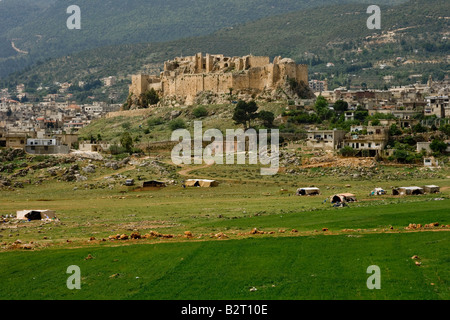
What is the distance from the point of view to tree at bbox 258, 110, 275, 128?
7868 centimetres

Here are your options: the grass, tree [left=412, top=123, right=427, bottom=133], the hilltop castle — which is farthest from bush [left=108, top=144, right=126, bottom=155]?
the grass

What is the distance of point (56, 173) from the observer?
56.5 metres

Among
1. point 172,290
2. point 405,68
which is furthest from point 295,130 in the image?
point 405,68

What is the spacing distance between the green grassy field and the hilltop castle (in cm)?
5193

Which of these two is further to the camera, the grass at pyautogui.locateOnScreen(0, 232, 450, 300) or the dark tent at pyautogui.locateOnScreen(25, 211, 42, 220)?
the dark tent at pyautogui.locateOnScreen(25, 211, 42, 220)

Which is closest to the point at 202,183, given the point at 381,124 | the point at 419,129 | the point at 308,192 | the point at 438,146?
the point at 308,192

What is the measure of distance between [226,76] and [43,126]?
43522 millimetres

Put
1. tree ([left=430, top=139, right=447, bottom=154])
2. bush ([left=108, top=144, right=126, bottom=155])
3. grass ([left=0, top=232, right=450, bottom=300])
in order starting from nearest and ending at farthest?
grass ([left=0, top=232, right=450, bottom=300]) → tree ([left=430, top=139, right=447, bottom=154]) → bush ([left=108, top=144, right=126, bottom=155])

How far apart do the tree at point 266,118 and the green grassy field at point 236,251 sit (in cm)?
3731

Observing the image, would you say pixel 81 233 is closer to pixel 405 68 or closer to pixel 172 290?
pixel 172 290

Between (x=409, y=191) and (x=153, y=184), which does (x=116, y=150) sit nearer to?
(x=153, y=184)

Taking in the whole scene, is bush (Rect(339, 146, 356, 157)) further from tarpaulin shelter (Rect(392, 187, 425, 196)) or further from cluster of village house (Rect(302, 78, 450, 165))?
tarpaulin shelter (Rect(392, 187, 425, 196))
